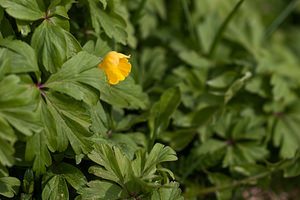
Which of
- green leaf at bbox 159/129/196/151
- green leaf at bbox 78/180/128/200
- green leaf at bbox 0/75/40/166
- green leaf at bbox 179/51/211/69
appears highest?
green leaf at bbox 0/75/40/166

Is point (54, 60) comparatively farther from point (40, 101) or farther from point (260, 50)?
point (260, 50)

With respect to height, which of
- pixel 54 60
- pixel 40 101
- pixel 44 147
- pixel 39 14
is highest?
pixel 39 14

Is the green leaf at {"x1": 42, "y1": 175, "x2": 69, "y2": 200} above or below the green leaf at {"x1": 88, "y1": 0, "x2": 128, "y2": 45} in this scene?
below

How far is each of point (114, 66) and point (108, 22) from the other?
371 millimetres

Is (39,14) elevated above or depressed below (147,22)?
above

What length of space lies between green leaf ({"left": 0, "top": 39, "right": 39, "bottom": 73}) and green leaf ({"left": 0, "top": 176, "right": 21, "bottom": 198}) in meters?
0.52

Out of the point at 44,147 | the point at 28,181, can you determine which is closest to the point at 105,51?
the point at 44,147

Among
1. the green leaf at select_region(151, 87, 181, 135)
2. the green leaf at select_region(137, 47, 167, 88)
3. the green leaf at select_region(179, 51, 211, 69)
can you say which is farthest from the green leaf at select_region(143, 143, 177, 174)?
the green leaf at select_region(179, 51, 211, 69)

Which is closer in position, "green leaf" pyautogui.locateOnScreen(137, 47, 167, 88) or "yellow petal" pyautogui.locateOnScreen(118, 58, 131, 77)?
"yellow petal" pyautogui.locateOnScreen(118, 58, 131, 77)

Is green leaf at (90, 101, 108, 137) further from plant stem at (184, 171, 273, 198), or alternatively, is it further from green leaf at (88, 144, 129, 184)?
plant stem at (184, 171, 273, 198)

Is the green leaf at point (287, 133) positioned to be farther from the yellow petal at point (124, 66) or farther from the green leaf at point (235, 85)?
the yellow petal at point (124, 66)

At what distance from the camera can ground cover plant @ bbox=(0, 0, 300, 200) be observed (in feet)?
4.93

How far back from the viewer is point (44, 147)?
1.49m

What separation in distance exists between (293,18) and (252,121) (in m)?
2.04
